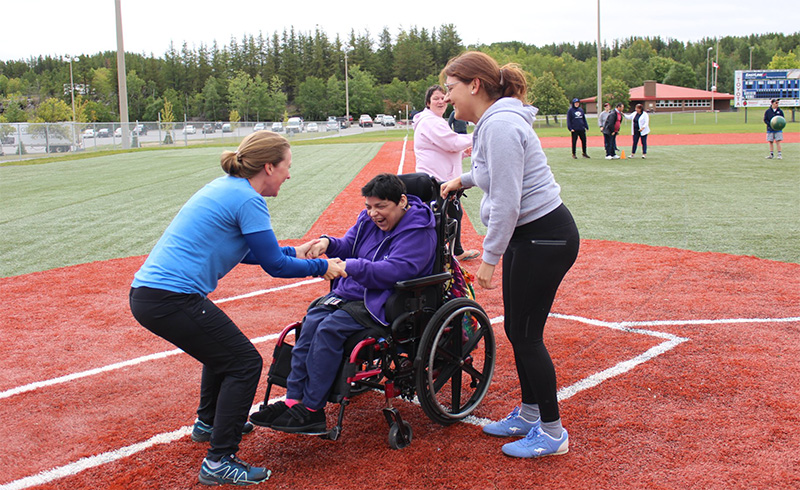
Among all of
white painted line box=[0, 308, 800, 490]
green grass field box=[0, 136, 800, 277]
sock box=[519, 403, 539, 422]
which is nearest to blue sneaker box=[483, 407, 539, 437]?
sock box=[519, 403, 539, 422]

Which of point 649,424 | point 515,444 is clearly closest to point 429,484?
point 515,444

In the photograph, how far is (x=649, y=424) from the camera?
139 inches

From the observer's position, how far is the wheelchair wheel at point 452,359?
3.37 meters

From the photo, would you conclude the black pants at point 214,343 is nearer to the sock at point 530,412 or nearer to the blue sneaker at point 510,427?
the blue sneaker at point 510,427

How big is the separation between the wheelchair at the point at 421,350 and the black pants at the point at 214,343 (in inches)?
14.9

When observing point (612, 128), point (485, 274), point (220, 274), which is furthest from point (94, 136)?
point (485, 274)

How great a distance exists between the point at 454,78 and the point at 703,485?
7.37 feet

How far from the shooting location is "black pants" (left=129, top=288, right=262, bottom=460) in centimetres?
297

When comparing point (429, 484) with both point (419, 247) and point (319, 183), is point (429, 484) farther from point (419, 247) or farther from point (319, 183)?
point (319, 183)

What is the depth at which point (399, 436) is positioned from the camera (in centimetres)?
339

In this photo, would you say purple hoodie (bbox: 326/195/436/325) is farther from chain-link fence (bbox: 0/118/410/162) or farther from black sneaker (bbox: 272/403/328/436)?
chain-link fence (bbox: 0/118/410/162)

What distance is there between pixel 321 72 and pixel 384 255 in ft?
464

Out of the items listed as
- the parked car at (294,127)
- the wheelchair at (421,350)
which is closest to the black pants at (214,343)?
the wheelchair at (421,350)

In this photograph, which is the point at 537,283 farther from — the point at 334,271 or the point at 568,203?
the point at 568,203
